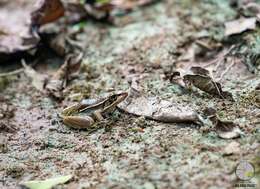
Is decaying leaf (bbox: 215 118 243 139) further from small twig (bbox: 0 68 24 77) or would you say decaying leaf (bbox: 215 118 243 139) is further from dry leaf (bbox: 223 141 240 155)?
small twig (bbox: 0 68 24 77)

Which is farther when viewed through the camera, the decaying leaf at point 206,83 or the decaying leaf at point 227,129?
the decaying leaf at point 206,83

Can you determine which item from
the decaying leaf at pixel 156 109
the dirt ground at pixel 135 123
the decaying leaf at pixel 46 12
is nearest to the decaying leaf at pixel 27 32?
the decaying leaf at pixel 46 12

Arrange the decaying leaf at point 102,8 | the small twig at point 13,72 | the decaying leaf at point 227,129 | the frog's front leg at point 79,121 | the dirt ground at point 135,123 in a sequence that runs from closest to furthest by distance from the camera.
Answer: the dirt ground at point 135,123
the decaying leaf at point 227,129
the frog's front leg at point 79,121
the small twig at point 13,72
the decaying leaf at point 102,8

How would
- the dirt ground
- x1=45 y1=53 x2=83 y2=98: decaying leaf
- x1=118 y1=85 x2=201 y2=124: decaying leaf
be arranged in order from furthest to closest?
x1=45 y1=53 x2=83 y2=98: decaying leaf
x1=118 y1=85 x2=201 y2=124: decaying leaf
the dirt ground

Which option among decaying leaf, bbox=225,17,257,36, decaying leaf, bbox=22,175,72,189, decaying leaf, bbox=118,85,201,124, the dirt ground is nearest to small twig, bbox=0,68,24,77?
the dirt ground

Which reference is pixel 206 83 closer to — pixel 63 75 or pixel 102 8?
pixel 63 75

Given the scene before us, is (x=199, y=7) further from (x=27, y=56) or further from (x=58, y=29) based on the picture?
(x=27, y=56)

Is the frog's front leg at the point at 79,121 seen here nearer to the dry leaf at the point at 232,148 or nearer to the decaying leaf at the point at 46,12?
the dry leaf at the point at 232,148
